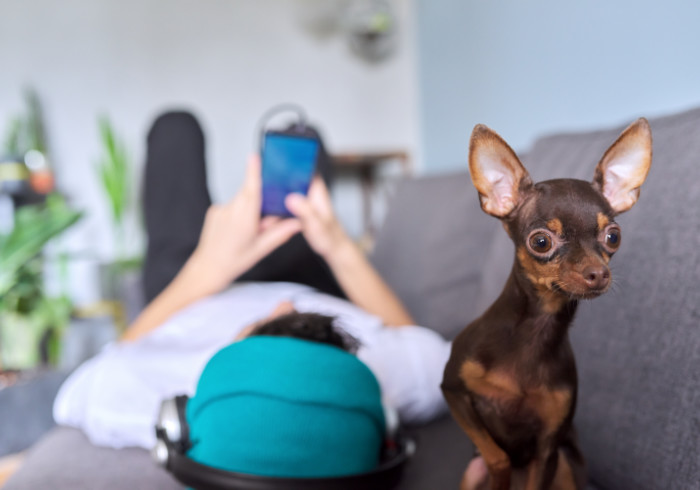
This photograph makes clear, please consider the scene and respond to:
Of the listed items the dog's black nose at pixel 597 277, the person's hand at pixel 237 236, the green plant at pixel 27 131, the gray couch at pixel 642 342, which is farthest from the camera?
the green plant at pixel 27 131

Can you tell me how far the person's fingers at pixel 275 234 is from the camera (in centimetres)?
66

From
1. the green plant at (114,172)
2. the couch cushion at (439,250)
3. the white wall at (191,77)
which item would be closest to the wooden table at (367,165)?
the white wall at (191,77)

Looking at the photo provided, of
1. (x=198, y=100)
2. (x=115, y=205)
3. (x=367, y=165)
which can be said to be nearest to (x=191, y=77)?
(x=198, y=100)

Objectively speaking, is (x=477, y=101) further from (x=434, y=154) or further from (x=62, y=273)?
(x=62, y=273)

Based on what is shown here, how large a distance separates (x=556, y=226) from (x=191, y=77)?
309cm

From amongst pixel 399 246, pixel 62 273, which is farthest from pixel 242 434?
pixel 62 273

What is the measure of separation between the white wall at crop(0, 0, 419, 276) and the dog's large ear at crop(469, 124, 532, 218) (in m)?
3.00

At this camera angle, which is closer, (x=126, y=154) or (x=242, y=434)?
(x=242, y=434)

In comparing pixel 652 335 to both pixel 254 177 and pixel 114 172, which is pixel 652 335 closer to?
pixel 254 177

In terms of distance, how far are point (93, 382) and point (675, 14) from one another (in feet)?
3.31

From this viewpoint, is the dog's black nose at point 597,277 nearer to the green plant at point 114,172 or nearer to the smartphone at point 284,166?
the smartphone at point 284,166

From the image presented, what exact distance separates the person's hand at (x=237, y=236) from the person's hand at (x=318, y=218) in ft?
0.08

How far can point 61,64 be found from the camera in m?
2.84

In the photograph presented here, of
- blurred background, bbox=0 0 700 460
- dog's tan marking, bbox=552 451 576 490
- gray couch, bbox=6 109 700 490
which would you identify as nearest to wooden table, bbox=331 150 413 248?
blurred background, bbox=0 0 700 460
